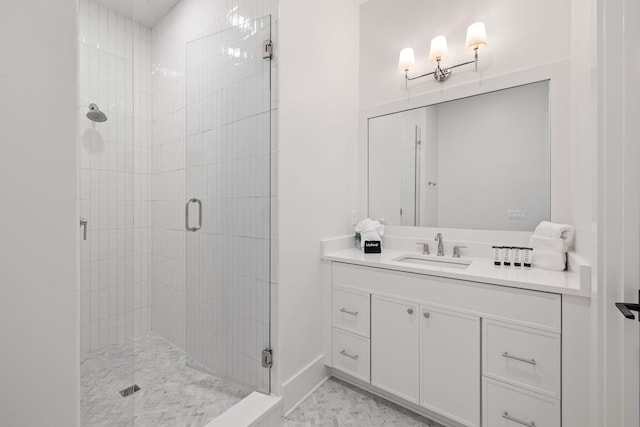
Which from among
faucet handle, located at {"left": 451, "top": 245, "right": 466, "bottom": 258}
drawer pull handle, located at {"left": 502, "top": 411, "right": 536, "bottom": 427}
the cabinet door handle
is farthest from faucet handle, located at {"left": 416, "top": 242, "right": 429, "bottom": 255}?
drawer pull handle, located at {"left": 502, "top": 411, "right": 536, "bottom": 427}

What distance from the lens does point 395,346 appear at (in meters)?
1.59

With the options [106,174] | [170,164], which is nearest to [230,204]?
[106,174]

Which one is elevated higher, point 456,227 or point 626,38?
point 626,38

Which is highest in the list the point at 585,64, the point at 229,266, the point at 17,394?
the point at 585,64

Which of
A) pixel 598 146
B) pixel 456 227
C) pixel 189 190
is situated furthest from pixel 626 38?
pixel 189 190

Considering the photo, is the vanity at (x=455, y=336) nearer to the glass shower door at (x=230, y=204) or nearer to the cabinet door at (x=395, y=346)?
the cabinet door at (x=395, y=346)

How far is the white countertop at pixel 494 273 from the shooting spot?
1.16m

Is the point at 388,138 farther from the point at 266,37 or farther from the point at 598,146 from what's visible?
the point at 598,146

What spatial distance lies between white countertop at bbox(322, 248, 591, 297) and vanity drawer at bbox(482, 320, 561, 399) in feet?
0.66

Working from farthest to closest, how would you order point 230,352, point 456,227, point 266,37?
point 456,227, point 230,352, point 266,37

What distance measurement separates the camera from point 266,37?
1601 millimetres

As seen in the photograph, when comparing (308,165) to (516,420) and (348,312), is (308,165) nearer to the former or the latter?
(348,312)

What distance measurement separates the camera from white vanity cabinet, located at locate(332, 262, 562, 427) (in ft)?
3.92

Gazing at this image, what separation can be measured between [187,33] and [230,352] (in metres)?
2.41
